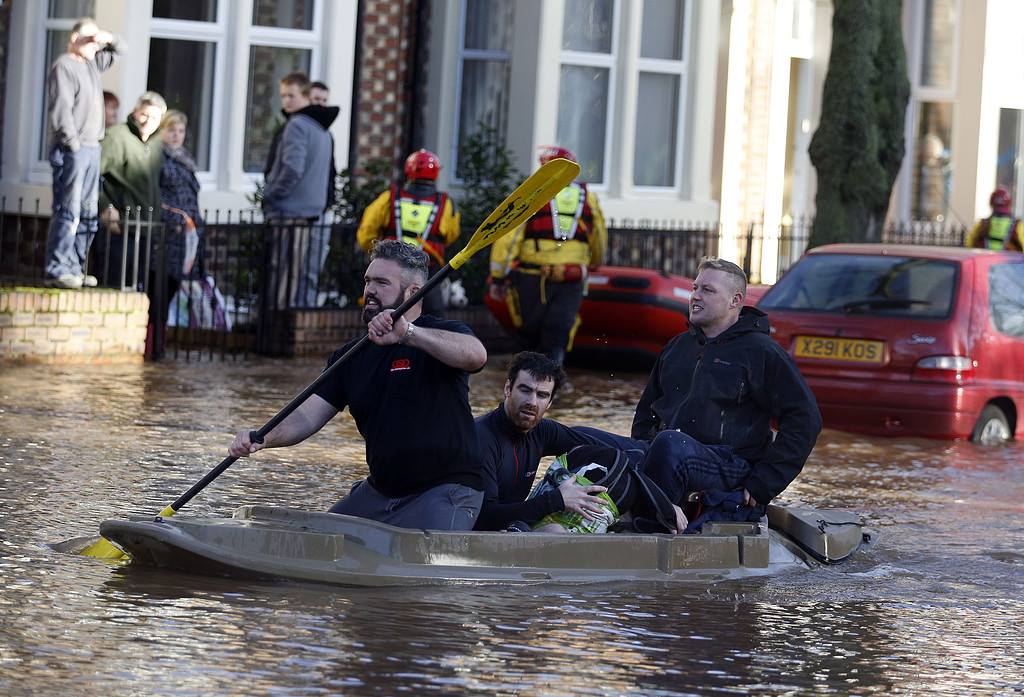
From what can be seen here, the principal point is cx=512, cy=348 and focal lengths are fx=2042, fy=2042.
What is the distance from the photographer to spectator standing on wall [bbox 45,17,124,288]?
14.3 meters

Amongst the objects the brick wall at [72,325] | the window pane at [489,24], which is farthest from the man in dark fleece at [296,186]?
the window pane at [489,24]

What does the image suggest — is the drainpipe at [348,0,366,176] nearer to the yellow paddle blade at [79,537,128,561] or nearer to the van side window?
the van side window

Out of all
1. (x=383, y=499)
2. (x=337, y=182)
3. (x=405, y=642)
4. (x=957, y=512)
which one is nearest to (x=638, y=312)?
(x=337, y=182)

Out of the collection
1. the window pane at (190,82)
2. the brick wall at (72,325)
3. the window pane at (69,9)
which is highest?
the window pane at (69,9)

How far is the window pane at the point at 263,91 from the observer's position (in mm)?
18953

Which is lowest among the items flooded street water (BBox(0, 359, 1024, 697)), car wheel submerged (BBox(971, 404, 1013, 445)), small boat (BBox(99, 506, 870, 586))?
flooded street water (BBox(0, 359, 1024, 697))

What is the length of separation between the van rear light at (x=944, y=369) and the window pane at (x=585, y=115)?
839 cm

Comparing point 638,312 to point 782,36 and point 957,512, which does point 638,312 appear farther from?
point 782,36

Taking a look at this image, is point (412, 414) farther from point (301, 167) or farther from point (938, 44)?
point (938, 44)

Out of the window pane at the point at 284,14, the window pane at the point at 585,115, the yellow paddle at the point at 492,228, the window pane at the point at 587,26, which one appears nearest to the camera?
the yellow paddle at the point at 492,228

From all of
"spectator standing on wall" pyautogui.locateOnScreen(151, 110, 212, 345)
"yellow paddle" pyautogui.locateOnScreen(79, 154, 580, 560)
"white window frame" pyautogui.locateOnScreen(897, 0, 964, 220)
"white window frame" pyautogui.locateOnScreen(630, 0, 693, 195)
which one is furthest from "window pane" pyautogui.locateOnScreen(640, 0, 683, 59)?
"yellow paddle" pyautogui.locateOnScreen(79, 154, 580, 560)

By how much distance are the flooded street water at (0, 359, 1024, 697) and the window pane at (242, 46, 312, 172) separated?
27.6ft

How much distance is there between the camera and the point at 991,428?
44.6ft

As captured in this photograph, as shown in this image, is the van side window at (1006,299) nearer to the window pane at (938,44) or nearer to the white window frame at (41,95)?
the white window frame at (41,95)
